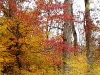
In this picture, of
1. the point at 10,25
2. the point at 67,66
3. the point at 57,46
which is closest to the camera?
the point at 67,66

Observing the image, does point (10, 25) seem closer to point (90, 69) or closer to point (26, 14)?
point (26, 14)

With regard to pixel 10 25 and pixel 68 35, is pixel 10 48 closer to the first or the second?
pixel 10 25

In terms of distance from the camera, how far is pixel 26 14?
16.1 metres

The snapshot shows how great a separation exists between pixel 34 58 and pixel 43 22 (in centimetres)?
322

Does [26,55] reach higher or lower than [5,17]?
lower

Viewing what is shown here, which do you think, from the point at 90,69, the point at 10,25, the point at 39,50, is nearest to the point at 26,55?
the point at 39,50

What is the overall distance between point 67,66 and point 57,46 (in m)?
2.09

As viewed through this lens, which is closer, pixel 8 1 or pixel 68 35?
pixel 68 35

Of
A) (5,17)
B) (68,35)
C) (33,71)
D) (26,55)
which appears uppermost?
(5,17)

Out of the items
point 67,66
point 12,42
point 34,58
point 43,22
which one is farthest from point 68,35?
point 34,58

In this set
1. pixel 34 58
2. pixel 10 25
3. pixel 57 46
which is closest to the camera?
pixel 57 46

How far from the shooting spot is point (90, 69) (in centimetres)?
1430

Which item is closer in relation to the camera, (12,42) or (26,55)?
(12,42)

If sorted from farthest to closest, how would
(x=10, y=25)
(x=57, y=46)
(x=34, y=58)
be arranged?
(x=34, y=58) < (x=10, y=25) < (x=57, y=46)
